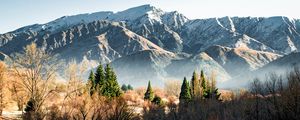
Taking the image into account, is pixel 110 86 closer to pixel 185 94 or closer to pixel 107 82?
pixel 107 82

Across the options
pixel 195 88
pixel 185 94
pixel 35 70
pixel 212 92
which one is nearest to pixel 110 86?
pixel 195 88

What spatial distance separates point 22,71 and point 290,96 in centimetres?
3729

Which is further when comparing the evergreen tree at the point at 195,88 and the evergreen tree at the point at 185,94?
the evergreen tree at the point at 185,94

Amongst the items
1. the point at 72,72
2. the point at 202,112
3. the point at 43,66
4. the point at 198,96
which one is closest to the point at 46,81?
the point at 43,66

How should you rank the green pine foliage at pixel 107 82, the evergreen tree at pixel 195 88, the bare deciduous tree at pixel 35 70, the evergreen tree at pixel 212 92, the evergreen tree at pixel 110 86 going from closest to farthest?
the bare deciduous tree at pixel 35 70 → the evergreen tree at pixel 110 86 → the green pine foliage at pixel 107 82 → the evergreen tree at pixel 195 88 → the evergreen tree at pixel 212 92

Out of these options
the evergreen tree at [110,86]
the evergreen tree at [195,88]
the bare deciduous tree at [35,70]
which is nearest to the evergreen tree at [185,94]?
the evergreen tree at [195,88]

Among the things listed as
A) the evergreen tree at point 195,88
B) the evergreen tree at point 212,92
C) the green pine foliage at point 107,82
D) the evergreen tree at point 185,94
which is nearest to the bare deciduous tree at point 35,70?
the green pine foliage at point 107,82

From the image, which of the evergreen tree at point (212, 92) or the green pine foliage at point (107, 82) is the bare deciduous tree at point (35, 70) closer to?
the green pine foliage at point (107, 82)

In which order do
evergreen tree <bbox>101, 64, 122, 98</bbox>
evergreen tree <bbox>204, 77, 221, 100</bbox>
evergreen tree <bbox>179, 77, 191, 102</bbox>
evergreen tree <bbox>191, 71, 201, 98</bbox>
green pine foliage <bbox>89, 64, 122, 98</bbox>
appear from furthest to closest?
evergreen tree <bbox>179, 77, 191, 102</bbox> → evergreen tree <bbox>204, 77, 221, 100</bbox> → evergreen tree <bbox>191, 71, 201, 98</bbox> → green pine foliage <bbox>89, 64, 122, 98</bbox> → evergreen tree <bbox>101, 64, 122, 98</bbox>

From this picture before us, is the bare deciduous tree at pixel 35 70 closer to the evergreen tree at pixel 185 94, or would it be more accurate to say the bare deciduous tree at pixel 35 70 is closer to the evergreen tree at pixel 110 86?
the evergreen tree at pixel 110 86

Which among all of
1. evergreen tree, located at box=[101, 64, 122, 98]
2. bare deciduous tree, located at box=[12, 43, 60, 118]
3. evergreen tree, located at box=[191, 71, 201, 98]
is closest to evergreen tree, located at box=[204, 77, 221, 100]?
evergreen tree, located at box=[191, 71, 201, 98]

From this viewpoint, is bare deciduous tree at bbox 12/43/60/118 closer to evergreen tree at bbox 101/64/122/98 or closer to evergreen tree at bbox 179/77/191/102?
evergreen tree at bbox 101/64/122/98

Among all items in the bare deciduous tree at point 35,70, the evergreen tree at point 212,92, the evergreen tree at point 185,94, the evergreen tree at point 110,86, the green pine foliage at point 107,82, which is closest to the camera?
the bare deciduous tree at point 35,70

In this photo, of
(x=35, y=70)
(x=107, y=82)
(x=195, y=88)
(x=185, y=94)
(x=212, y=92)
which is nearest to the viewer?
(x=35, y=70)
